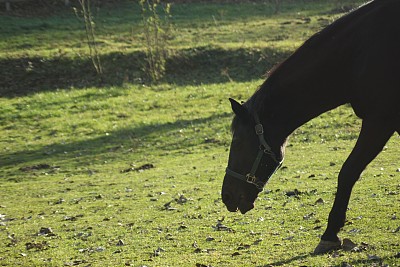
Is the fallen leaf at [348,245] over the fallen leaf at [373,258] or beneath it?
beneath

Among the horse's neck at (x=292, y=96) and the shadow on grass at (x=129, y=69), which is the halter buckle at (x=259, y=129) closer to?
the horse's neck at (x=292, y=96)

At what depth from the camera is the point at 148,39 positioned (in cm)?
2862

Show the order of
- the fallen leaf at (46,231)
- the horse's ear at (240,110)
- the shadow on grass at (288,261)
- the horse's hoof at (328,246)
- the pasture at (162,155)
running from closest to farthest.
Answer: the horse's ear at (240,110), the horse's hoof at (328,246), the shadow on grass at (288,261), the pasture at (162,155), the fallen leaf at (46,231)

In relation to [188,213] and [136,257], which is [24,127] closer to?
[188,213]

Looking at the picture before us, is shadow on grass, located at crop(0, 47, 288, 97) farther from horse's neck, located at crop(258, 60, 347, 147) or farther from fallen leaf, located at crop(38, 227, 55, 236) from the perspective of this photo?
horse's neck, located at crop(258, 60, 347, 147)

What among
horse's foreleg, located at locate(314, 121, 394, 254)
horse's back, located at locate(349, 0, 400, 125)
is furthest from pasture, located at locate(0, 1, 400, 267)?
horse's back, located at locate(349, 0, 400, 125)

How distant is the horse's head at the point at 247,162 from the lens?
7422mm

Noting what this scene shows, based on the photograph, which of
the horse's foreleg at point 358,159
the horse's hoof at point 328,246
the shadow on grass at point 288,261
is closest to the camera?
the horse's foreleg at point 358,159

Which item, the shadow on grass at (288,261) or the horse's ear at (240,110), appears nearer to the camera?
the horse's ear at (240,110)

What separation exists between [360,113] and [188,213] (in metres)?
4.79

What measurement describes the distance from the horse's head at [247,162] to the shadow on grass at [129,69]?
20.8 m

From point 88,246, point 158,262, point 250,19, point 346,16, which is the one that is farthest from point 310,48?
point 250,19

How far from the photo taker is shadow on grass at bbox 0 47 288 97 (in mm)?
28828

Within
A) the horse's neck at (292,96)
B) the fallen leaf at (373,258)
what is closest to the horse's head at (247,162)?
the horse's neck at (292,96)
